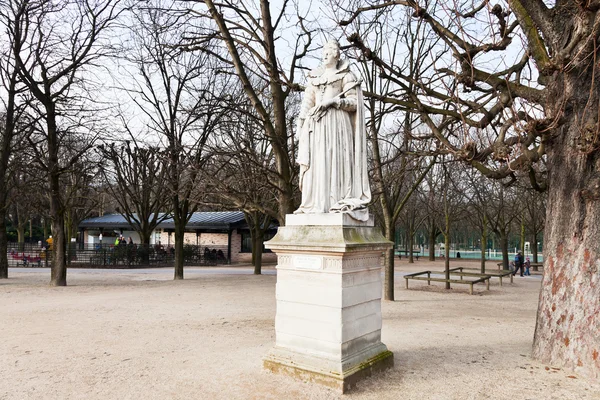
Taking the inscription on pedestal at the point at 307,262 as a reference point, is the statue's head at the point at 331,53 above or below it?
above

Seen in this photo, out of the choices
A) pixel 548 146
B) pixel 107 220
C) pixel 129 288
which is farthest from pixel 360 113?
pixel 107 220

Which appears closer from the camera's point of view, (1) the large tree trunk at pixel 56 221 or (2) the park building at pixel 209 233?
(1) the large tree trunk at pixel 56 221

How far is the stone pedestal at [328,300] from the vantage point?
519 centimetres

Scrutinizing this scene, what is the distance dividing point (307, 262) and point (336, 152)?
1455mm

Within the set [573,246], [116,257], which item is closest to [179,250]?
[116,257]

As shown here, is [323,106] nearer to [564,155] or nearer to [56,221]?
[564,155]

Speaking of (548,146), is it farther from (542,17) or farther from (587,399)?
(587,399)

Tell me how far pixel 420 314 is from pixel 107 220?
110 feet

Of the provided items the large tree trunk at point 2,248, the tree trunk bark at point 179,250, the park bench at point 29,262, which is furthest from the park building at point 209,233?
the large tree trunk at point 2,248

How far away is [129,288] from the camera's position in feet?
49.9

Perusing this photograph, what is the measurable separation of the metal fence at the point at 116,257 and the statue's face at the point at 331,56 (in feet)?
74.5

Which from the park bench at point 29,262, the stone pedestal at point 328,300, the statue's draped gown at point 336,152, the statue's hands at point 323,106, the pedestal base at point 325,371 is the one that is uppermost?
the statue's hands at point 323,106

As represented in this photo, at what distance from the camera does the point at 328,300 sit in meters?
5.26

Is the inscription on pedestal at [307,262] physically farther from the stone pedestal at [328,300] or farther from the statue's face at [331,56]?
the statue's face at [331,56]
